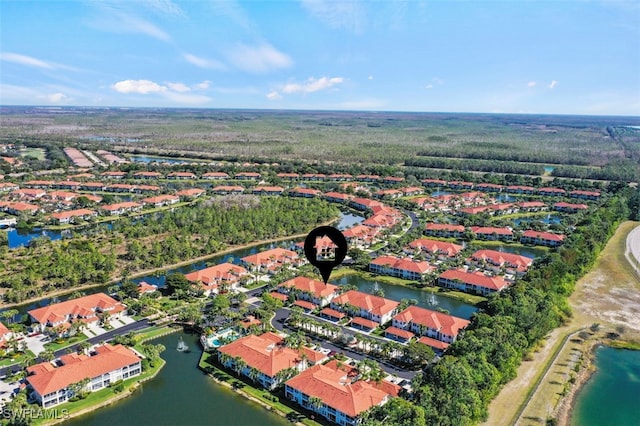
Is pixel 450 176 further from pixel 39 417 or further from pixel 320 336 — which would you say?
pixel 39 417

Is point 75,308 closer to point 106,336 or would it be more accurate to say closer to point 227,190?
point 106,336

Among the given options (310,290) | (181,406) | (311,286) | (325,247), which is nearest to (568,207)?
(311,286)

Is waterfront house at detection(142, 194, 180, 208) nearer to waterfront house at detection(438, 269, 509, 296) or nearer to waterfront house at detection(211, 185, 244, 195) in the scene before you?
waterfront house at detection(211, 185, 244, 195)

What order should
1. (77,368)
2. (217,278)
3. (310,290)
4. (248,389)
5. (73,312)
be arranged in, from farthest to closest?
(217,278)
(310,290)
(73,312)
(248,389)
(77,368)

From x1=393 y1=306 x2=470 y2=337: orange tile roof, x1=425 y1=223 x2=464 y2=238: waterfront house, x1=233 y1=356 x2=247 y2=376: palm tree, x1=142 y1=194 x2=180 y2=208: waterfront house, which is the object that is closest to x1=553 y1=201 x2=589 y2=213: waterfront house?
x1=425 y1=223 x2=464 y2=238: waterfront house

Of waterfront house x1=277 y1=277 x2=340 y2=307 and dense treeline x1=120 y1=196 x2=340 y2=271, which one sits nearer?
waterfront house x1=277 y1=277 x2=340 y2=307

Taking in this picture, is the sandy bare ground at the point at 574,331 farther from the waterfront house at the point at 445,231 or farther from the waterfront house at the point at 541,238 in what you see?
the waterfront house at the point at 445,231
